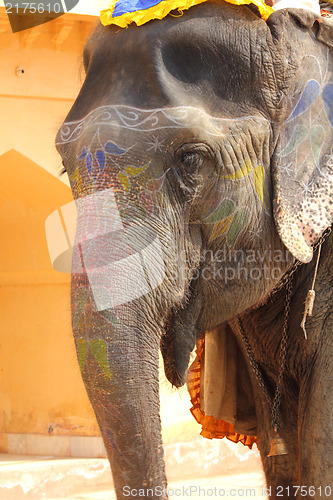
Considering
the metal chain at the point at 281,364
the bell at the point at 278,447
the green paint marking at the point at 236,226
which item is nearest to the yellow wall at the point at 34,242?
the metal chain at the point at 281,364

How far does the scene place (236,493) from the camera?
17.0 ft

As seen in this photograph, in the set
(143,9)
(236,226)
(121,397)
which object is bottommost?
(121,397)

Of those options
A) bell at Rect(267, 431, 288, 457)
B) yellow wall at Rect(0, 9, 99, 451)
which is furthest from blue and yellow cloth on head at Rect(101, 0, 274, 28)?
yellow wall at Rect(0, 9, 99, 451)

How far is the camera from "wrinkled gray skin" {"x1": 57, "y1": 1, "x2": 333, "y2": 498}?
5.19 feet

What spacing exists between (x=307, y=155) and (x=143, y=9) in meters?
0.48

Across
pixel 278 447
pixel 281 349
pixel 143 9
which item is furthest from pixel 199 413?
pixel 143 9

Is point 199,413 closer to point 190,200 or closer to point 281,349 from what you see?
point 281,349

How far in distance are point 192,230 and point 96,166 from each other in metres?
0.24

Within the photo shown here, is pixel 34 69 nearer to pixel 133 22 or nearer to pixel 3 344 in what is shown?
pixel 3 344

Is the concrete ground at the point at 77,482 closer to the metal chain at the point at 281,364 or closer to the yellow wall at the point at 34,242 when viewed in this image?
the yellow wall at the point at 34,242

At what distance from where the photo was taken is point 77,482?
5.45 meters

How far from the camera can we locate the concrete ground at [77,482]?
519 centimetres

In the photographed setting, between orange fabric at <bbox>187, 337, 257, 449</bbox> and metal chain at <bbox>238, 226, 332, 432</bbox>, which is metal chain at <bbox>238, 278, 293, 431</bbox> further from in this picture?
orange fabric at <bbox>187, 337, 257, 449</bbox>

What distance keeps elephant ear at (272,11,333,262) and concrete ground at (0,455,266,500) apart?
136 inches
